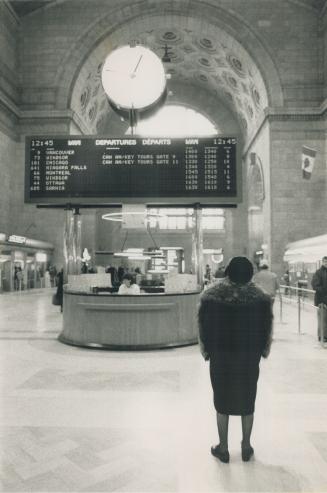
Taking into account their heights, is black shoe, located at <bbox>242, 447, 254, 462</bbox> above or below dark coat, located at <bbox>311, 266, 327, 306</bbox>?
below

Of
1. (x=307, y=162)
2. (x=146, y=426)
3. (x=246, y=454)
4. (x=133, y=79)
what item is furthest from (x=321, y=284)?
(x=307, y=162)

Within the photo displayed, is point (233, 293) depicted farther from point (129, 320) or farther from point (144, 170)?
point (144, 170)

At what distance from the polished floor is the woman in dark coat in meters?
0.39

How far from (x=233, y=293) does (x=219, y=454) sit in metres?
1.17

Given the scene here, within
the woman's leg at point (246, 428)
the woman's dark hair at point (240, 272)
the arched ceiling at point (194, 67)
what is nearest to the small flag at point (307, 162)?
the arched ceiling at point (194, 67)

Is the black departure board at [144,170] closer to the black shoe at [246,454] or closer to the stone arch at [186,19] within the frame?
the black shoe at [246,454]

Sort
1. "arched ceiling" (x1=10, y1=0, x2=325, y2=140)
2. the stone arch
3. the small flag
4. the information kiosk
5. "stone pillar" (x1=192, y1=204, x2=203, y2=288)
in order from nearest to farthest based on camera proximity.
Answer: the information kiosk, "stone pillar" (x1=192, y1=204, x2=203, y2=288), the small flag, the stone arch, "arched ceiling" (x1=10, y1=0, x2=325, y2=140)

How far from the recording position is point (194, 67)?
1113 inches

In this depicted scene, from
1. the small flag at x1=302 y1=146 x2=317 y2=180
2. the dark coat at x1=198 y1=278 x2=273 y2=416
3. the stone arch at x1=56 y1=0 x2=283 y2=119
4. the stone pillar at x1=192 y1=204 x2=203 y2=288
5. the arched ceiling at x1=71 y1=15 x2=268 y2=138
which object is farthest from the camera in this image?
the arched ceiling at x1=71 y1=15 x2=268 y2=138

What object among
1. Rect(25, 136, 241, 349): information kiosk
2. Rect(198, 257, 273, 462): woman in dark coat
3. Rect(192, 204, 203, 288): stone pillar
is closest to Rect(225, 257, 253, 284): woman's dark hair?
Rect(198, 257, 273, 462): woman in dark coat

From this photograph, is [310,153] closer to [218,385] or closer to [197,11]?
[197,11]

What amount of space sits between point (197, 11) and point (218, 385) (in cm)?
2249

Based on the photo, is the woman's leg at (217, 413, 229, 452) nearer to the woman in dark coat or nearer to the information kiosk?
the woman in dark coat

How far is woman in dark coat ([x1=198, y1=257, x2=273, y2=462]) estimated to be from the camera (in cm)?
284
